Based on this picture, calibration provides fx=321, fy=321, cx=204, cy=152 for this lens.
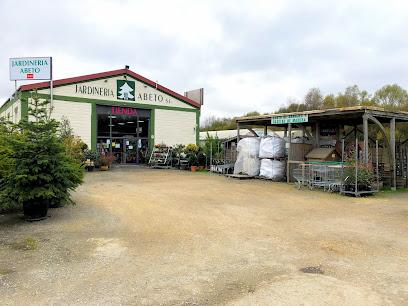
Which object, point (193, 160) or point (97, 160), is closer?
point (97, 160)

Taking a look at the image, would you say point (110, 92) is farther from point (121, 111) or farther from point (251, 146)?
point (251, 146)

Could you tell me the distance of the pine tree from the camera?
6555 mm

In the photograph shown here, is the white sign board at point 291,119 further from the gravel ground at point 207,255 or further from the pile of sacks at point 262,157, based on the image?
the gravel ground at point 207,255

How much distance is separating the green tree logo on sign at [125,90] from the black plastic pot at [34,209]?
16.4 meters

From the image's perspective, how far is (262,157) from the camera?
51.5 ft

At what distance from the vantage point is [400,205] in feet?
29.8

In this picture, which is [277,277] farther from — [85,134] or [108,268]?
[85,134]

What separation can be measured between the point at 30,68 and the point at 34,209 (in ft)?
51.5

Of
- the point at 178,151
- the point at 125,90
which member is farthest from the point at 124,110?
the point at 178,151

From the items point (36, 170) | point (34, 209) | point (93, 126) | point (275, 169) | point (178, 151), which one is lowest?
point (34, 209)

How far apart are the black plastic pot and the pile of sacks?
10.6 meters

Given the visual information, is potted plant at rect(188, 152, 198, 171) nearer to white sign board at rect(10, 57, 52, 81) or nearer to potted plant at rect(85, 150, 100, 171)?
potted plant at rect(85, 150, 100, 171)

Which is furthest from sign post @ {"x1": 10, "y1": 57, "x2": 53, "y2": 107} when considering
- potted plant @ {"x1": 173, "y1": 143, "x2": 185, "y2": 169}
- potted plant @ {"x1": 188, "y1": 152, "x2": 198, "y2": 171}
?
potted plant @ {"x1": 188, "y1": 152, "x2": 198, "y2": 171}

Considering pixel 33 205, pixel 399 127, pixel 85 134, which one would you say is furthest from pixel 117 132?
pixel 399 127
